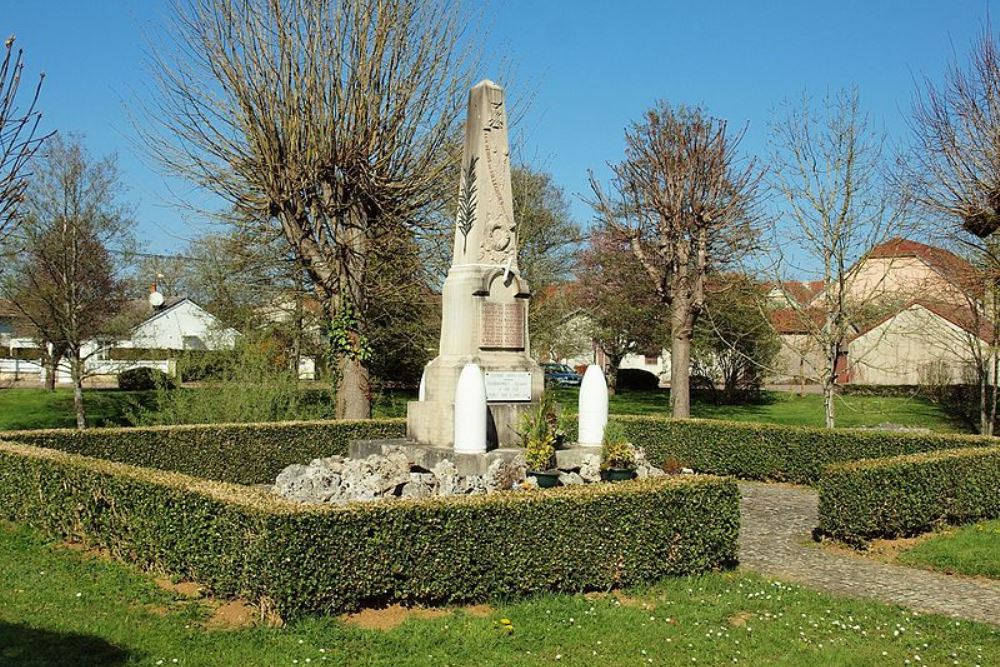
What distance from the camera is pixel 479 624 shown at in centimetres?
631

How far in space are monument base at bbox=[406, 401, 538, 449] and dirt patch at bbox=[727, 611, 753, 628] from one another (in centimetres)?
473

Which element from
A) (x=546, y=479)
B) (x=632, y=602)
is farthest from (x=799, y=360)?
(x=632, y=602)

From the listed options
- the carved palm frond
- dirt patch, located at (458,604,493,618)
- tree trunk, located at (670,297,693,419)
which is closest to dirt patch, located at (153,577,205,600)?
dirt patch, located at (458,604,493,618)

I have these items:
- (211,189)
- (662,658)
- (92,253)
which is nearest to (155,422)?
(92,253)

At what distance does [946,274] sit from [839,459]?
30.4ft

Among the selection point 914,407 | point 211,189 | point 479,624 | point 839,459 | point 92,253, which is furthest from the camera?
point 914,407

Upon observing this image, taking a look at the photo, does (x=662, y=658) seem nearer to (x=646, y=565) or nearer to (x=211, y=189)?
(x=646, y=565)

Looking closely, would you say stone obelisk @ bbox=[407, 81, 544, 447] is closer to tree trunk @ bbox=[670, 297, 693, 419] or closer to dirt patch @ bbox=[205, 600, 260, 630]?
dirt patch @ bbox=[205, 600, 260, 630]

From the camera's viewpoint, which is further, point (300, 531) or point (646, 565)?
point (646, 565)

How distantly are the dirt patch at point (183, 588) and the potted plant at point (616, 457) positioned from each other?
446 centimetres

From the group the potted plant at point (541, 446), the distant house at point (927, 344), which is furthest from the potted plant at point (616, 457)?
the distant house at point (927, 344)

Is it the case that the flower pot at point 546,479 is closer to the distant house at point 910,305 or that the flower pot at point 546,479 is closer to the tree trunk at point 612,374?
the distant house at point 910,305

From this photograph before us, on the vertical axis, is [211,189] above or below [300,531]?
above

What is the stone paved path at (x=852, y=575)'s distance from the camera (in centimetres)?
741
